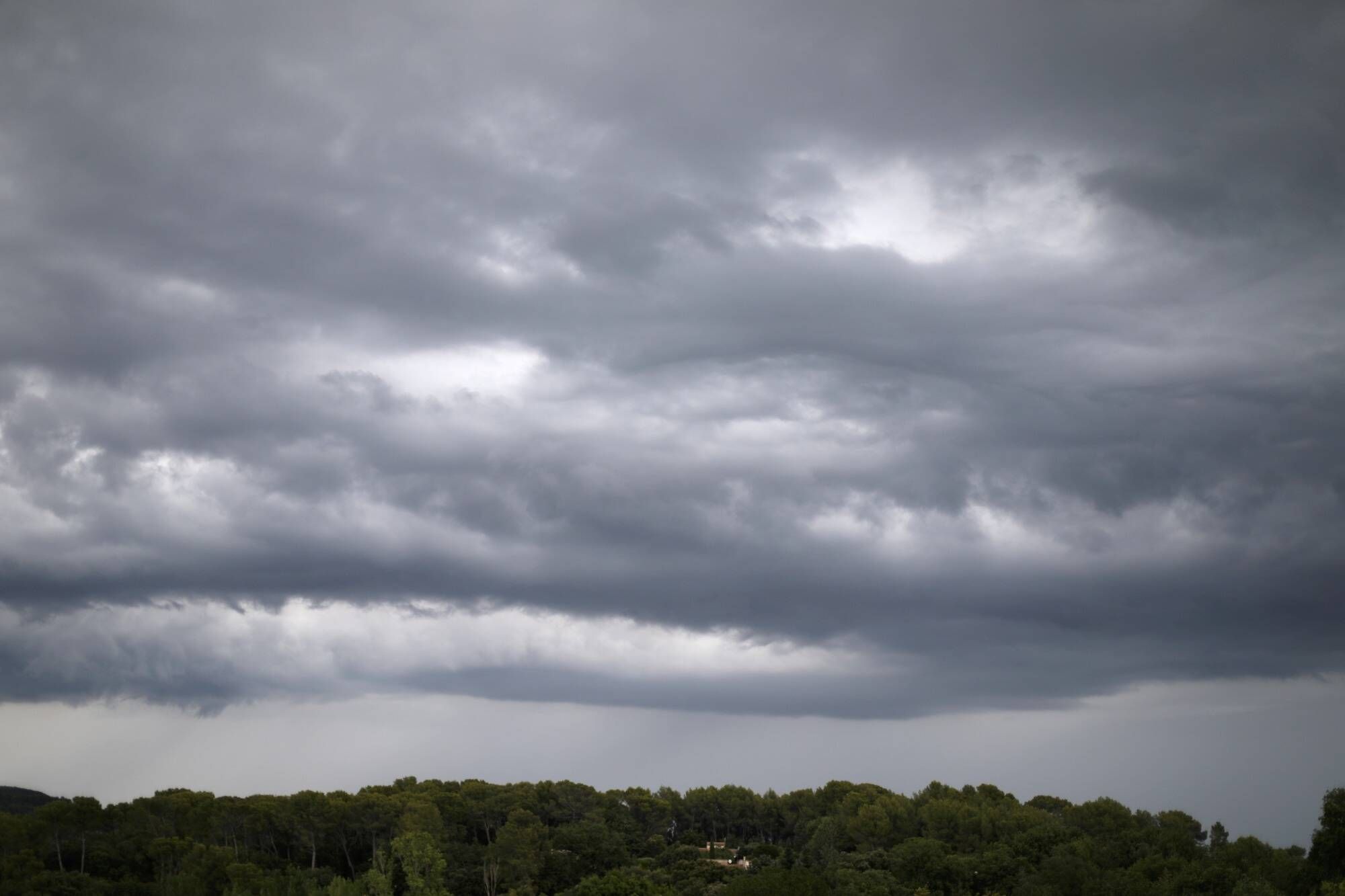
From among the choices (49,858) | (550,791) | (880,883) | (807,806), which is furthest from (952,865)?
(49,858)

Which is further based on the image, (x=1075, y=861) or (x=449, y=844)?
(x=449, y=844)

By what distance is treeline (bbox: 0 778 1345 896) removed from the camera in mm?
104188

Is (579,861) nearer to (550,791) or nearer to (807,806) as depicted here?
(550,791)

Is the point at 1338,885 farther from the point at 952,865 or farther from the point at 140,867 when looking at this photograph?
the point at 140,867

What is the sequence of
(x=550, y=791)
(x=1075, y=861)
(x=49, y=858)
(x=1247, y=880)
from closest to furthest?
(x=1247, y=880) → (x=1075, y=861) → (x=49, y=858) → (x=550, y=791)

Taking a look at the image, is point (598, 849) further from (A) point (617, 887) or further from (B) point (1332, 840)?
(B) point (1332, 840)

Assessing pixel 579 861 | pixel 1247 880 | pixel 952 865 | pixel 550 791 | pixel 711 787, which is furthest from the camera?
pixel 711 787

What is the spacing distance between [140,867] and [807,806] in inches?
3526

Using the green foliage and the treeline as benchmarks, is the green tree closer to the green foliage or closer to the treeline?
the treeline

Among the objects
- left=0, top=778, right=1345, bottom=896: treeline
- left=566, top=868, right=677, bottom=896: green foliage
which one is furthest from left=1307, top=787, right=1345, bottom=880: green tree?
left=566, top=868, right=677, bottom=896: green foliage

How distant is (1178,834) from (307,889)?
89979 millimetres

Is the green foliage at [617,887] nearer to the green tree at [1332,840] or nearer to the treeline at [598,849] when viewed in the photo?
the treeline at [598,849]

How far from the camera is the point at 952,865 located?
11469cm

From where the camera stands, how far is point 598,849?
135 meters
